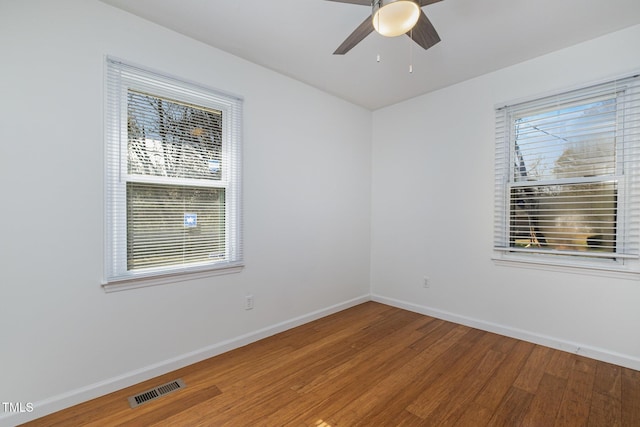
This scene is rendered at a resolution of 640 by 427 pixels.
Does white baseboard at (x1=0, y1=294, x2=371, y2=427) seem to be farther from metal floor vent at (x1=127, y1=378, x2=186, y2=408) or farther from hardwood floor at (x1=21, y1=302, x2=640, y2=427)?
metal floor vent at (x1=127, y1=378, x2=186, y2=408)

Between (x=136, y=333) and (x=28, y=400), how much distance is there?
619 millimetres

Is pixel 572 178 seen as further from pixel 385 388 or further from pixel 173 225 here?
pixel 173 225

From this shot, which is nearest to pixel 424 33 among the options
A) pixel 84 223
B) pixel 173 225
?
pixel 173 225

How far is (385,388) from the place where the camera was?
6.82 ft

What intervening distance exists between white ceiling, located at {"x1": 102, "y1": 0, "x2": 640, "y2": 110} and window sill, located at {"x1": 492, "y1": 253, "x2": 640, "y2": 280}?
1.97 m

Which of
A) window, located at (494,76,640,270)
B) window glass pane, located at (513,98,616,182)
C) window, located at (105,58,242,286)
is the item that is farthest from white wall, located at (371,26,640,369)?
window, located at (105,58,242,286)

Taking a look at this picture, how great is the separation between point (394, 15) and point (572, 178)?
2.34 meters

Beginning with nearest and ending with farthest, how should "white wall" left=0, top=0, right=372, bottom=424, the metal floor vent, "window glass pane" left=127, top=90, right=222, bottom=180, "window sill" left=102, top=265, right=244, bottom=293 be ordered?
"white wall" left=0, top=0, right=372, bottom=424 → the metal floor vent → "window sill" left=102, top=265, right=244, bottom=293 → "window glass pane" left=127, top=90, right=222, bottom=180

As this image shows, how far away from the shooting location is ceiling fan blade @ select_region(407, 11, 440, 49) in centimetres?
173

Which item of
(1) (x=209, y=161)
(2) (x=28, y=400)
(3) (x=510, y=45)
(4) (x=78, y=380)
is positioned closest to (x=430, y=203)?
(3) (x=510, y=45)

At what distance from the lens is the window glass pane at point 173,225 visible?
2172 mm

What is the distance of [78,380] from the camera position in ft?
6.23

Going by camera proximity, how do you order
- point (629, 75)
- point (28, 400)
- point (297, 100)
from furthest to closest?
1. point (297, 100)
2. point (629, 75)
3. point (28, 400)

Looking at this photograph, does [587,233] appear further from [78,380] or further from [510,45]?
[78,380]
